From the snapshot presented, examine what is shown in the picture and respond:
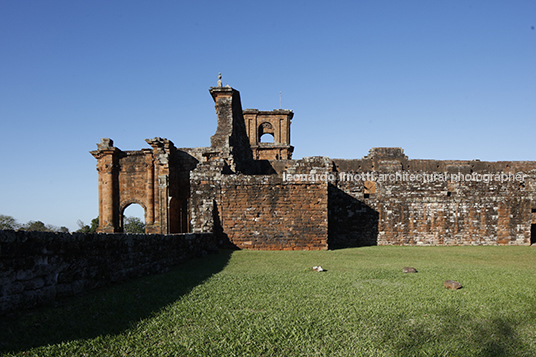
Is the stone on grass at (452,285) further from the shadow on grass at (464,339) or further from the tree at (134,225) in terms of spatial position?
the tree at (134,225)

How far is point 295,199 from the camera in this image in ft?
36.1

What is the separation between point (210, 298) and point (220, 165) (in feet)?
24.5

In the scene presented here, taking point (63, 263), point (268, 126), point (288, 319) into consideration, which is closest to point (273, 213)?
point (63, 263)

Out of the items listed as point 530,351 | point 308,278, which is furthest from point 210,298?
point 530,351

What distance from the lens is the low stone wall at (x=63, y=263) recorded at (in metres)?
3.57

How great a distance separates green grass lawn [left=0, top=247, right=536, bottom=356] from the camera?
2941 millimetres

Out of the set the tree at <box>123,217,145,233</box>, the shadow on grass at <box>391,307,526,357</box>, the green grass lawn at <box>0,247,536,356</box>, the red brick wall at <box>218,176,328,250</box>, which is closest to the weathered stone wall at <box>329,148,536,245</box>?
the red brick wall at <box>218,176,328,250</box>

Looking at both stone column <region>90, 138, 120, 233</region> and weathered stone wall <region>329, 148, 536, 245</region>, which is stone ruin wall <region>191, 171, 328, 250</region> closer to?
weathered stone wall <region>329, 148, 536, 245</region>

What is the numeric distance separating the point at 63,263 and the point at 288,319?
297 centimetres

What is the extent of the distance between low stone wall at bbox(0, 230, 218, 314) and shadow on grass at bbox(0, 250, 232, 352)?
0.57ft

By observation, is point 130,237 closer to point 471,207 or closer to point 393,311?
point 393,311

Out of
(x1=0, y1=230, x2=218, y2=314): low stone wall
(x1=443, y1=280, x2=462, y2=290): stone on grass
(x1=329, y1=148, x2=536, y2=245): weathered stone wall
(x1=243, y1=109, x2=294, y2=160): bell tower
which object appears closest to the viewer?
(x1=0, y1=230, x2=218, y2=314): low stone wall

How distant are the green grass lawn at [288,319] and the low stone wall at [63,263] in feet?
0.81

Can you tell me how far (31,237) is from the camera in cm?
387
